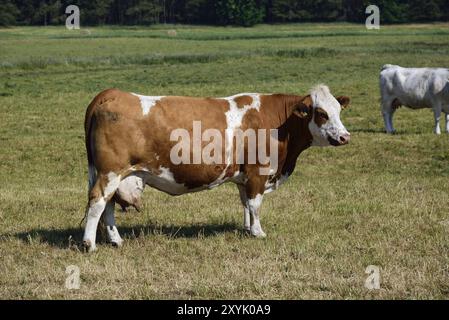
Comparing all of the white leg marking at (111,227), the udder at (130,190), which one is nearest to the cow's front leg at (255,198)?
the udder at (130,190)

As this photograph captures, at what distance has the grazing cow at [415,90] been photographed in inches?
684

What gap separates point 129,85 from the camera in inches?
1150

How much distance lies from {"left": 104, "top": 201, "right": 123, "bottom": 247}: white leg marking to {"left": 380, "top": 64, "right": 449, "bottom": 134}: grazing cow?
10.6m

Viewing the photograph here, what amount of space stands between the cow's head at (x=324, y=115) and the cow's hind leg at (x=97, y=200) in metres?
2.27

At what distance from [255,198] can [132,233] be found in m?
1.53

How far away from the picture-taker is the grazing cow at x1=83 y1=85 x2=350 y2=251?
793 centimetres

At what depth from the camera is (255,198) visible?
340 inches

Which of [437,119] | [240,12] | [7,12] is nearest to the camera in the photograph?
[437,119]

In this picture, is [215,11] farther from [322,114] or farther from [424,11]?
[322,114]

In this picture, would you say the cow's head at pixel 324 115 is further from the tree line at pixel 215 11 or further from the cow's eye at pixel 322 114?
the tree line at pixel 215 11

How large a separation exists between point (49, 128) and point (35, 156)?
3392mm

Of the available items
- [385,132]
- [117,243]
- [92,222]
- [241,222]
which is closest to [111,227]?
[117,243]
